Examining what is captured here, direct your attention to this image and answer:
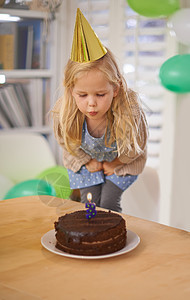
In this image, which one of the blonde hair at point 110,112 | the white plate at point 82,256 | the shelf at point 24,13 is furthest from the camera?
the shelf at point 24,13

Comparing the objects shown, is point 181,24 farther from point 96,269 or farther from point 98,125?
point 96,269

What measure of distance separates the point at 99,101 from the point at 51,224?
0.38m

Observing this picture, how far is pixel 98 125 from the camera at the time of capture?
1.46m

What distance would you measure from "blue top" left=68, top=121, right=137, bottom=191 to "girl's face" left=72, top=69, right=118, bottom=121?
20 cm

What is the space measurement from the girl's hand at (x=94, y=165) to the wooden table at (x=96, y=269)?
0.51 metres

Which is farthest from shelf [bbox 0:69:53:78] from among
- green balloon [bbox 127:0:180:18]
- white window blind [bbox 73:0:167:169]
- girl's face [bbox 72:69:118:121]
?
girl's face [bbox 72:69:118:121]

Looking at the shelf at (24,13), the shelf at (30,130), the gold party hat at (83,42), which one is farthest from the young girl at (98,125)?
the shelf at (24,13)

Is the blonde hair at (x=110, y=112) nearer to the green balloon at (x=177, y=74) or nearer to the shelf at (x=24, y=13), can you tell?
the green balloon at (x=177, y=74)

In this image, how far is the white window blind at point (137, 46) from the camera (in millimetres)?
2424

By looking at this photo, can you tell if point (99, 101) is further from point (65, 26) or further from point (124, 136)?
point (65, 26)

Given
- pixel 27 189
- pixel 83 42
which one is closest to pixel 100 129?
pixel 83 42

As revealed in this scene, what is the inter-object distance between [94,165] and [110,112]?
0.32 metres

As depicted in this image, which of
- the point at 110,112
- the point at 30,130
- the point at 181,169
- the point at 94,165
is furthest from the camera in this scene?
the point at 30,130

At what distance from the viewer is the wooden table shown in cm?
77
